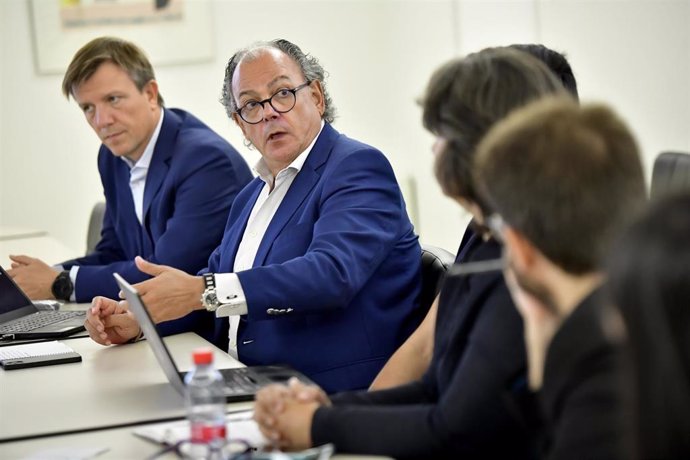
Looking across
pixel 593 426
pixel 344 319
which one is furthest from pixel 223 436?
pixel 344 319

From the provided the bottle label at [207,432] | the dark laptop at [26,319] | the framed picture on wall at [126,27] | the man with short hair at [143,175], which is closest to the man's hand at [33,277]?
the man with short hair at [143,175]

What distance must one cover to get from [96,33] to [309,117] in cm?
393

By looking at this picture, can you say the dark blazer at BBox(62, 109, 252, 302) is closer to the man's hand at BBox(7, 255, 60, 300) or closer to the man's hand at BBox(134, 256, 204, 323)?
the man's hand at BBox(7, 255, 60, 300)

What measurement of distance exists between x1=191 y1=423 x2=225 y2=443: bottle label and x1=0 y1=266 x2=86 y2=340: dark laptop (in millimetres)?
1391

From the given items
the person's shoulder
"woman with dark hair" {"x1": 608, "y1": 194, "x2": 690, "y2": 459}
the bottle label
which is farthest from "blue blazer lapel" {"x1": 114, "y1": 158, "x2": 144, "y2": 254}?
"woman with dark hair" {"x1": 608, "y1": 194, "x2": 690, "y2": 459}

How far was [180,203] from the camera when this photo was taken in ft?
10.9

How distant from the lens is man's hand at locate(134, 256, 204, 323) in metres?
2.30

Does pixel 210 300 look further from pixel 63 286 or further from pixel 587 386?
pixel 587 386

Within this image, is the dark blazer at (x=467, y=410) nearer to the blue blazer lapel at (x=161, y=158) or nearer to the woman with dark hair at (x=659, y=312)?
the woman with dark hair at (x=659, y=312)

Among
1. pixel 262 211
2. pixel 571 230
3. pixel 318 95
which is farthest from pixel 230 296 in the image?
pixel 571 230

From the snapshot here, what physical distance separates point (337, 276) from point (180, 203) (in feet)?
3.65

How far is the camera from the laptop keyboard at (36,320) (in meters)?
2.84

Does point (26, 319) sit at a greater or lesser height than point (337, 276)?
lesser

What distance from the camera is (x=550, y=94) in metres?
1.55
